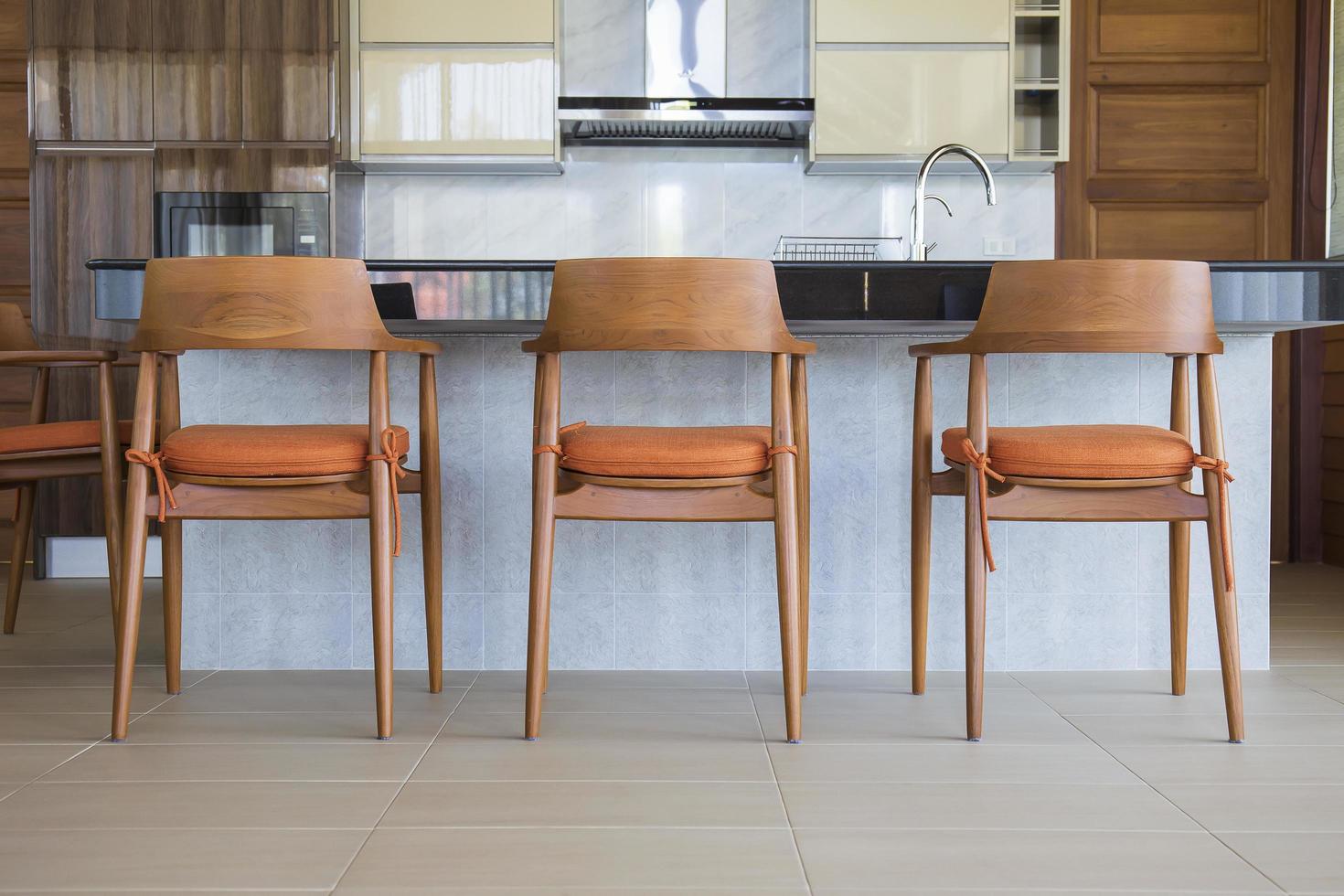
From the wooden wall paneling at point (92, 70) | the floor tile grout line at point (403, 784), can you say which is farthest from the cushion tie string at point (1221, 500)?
the wooden wall paneling at point (92, 70)

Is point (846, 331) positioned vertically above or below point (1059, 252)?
below

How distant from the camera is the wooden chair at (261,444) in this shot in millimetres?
2031

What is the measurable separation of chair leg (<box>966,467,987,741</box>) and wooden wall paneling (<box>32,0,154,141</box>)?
342 centimetres

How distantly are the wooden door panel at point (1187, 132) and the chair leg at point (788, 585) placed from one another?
3213 millimetres

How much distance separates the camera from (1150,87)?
181 inches

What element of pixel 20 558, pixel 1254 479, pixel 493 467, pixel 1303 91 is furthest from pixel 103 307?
pixel 1303 91

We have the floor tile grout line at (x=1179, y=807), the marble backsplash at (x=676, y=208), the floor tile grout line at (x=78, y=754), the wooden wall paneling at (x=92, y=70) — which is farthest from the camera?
the marble backsplash at (x=676, y=208)

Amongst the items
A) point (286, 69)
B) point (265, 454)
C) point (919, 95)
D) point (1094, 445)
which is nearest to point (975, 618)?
point (1094, 445)

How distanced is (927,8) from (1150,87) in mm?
1081

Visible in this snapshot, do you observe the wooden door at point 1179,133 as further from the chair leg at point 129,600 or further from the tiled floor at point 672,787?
the chair leg at point 129,600

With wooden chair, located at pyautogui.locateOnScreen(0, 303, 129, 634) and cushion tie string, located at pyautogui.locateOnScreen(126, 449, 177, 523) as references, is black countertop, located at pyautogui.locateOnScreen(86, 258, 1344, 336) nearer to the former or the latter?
wooden chair, located at pyautogui.locateOnScreen(0, 303, 129, 634)

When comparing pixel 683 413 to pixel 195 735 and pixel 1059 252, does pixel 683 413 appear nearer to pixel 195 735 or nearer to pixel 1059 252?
pixel 195 735

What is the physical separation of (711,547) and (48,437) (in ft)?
5.22

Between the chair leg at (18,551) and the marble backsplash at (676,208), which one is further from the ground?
the marble backsplash at (676,208)
